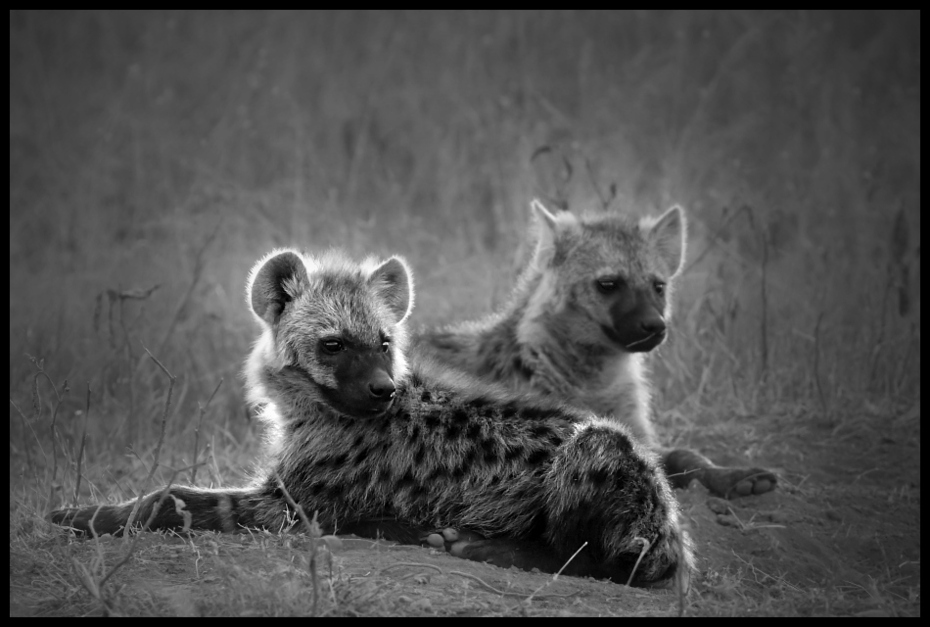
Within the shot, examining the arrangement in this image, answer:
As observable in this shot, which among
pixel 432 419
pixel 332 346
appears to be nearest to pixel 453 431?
pixel 432 419

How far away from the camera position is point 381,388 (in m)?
3.19

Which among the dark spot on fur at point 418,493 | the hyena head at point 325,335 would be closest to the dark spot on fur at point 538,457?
the dark spot on fur at point 418,493

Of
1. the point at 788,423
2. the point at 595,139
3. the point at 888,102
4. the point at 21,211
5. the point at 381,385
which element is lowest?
the point at 788,423

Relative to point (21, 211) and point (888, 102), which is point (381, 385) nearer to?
point (21, 211)

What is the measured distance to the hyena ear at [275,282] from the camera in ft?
11.4

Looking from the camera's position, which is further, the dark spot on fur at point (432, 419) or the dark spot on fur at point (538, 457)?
the dark spot on fur at point (432, 419)

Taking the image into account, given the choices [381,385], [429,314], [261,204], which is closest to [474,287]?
[429,314]

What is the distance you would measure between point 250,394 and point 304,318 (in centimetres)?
45

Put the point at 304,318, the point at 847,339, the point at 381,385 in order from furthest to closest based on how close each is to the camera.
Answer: the point at 847,339
the point at 304,318
the point at 381,385

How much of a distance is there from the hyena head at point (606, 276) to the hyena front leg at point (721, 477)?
1.82ft

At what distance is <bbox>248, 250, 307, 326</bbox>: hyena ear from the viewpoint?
137 inches

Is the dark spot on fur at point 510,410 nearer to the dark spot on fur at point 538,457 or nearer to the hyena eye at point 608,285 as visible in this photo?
the dark spot on fur at point 538,457

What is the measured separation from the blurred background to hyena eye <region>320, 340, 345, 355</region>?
4.65 feet

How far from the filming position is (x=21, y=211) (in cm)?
752
